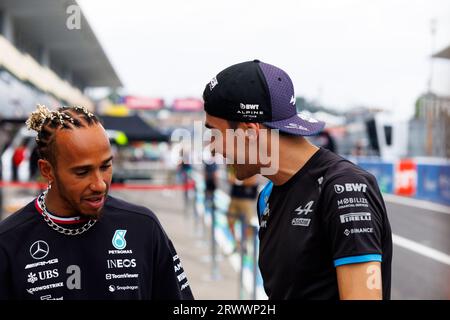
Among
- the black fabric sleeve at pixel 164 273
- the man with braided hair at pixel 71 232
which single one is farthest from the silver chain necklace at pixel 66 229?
the black fabric sleeve at pixel 164 273

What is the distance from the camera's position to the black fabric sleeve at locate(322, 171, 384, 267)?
145 cm

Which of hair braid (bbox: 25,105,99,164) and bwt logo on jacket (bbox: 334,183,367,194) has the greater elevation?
hair braid (bbox: 25,105,99,164)

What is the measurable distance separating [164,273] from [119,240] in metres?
0.22

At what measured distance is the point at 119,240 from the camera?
1671 millimetres

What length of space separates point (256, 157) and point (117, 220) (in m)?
0.48

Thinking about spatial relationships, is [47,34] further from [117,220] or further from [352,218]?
[352,218]

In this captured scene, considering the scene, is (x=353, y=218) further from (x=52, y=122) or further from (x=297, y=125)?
(x=52, y=122)

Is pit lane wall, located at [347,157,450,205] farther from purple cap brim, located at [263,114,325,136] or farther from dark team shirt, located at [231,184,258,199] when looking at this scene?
purple cap brim, located at [263,114,325,136]

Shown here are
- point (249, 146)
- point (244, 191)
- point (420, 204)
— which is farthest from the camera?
point (420, 204)

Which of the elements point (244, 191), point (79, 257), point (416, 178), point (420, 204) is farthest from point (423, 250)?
point (416, 178)

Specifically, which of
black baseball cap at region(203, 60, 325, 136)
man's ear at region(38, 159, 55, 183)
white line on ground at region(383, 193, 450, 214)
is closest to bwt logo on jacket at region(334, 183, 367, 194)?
black baseball cap at region(203, 60, 325, 136)

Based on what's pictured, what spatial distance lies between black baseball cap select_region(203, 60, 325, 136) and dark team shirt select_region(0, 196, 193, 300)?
17.5 inches

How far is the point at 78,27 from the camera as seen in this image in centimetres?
223

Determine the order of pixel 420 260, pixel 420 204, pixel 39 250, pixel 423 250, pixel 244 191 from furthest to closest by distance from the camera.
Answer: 1. pixel 420 204
2. pixel 423 250
3. pixel 244 191
4. pixel 420 260
5. pixel 39 250
